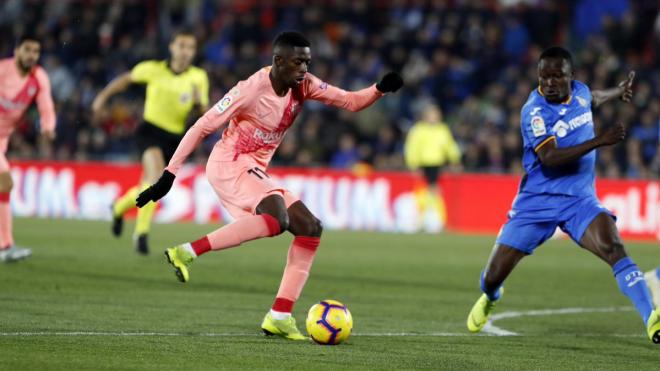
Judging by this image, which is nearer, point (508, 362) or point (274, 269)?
point (508, 362)

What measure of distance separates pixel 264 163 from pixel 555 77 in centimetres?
228

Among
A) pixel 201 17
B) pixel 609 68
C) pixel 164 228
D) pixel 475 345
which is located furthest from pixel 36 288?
pixel 201 17

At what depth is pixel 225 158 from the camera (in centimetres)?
902

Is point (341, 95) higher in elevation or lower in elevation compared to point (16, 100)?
higher

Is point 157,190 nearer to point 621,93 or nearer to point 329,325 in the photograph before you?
point 329,325

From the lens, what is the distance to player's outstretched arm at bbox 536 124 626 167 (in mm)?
7988

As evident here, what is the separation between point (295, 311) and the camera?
1024cm

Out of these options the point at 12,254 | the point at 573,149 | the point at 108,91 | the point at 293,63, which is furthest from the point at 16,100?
the point at 573,149

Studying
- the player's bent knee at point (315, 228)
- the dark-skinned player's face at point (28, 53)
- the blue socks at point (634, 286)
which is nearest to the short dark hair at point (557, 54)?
the blue socks at point (634, 286)

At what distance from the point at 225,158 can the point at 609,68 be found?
54.6 feet

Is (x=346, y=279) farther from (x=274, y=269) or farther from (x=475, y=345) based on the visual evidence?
(x=475, y=345)

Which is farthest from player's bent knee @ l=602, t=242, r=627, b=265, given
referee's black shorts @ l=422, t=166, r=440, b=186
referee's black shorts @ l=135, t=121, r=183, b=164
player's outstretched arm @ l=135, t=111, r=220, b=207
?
referee's black shorts @ l=422, t=166, r=440, b=186

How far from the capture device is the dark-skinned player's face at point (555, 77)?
8.48 m

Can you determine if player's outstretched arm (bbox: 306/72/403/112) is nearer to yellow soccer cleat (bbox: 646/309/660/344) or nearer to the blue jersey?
the blue jersey
